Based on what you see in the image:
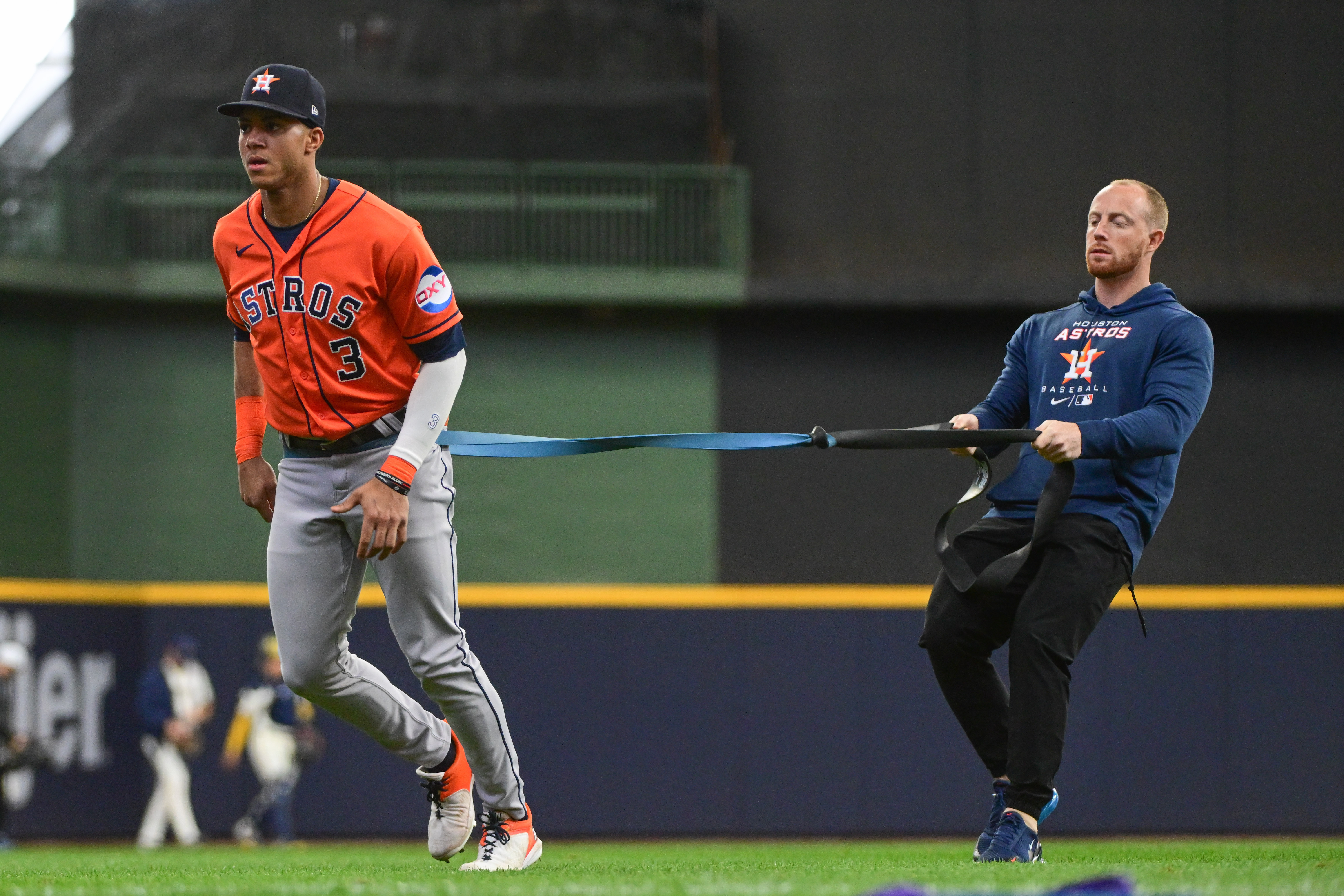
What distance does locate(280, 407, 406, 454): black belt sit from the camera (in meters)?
4.70

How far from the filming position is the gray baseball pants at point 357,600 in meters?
4.63

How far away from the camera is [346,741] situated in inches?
560

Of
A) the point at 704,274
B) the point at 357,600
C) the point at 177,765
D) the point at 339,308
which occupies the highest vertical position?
the point at 704,274

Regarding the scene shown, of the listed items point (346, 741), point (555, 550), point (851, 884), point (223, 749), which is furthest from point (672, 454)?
point (851, 884)

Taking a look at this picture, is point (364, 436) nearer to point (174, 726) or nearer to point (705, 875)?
point (705, 875)

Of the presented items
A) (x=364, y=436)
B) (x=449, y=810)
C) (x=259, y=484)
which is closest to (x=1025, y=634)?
(x=449, y=810)

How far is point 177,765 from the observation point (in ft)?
45.9

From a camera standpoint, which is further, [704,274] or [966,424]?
[704,274]

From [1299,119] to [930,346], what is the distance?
4.41 metres

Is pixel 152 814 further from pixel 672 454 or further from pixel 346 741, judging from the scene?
pixel 672 454

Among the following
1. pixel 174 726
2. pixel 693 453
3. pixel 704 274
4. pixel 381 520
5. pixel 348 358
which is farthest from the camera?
pixel 693 453

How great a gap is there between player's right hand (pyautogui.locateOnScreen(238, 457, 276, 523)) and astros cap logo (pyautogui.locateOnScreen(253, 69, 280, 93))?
123 centimetres

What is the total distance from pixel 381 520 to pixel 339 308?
0.69 metres

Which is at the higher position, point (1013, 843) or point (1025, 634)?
point (1025, 634)
